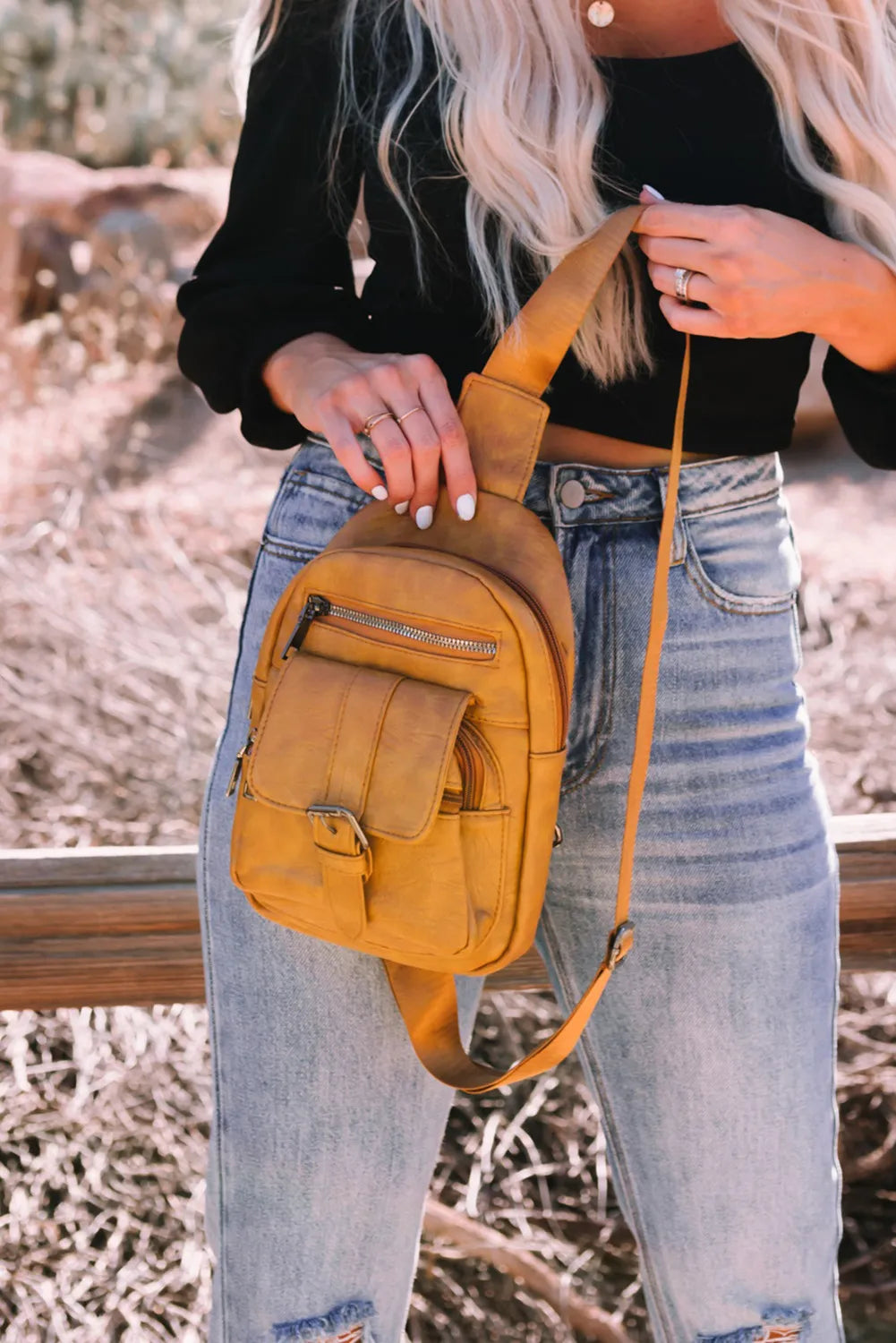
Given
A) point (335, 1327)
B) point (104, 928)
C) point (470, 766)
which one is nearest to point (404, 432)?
point (470, 766)

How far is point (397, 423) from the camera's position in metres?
0.91

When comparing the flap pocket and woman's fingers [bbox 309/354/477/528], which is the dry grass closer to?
the flap pocket

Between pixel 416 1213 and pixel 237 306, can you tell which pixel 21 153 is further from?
pixel 416 1213

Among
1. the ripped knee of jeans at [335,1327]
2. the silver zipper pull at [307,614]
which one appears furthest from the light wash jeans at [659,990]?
the silver zipper pull at [307,614]

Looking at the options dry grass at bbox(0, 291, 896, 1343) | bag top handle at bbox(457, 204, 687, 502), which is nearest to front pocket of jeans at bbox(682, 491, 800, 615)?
bag top handle at bbox(457, 204, 687, 502)

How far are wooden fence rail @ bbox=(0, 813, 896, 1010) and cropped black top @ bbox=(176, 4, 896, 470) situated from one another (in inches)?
24.9

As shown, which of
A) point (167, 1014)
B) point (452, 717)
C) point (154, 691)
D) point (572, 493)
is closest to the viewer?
point (452, 717)

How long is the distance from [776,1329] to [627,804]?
18.1 inches

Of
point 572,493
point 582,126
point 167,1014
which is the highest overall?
point 582,126

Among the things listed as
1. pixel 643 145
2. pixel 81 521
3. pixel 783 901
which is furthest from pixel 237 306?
pixel 81 521

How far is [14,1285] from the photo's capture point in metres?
1.93

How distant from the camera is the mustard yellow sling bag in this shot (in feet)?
2.85

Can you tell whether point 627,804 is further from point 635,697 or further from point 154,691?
point 154,691

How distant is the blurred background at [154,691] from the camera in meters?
2.01
